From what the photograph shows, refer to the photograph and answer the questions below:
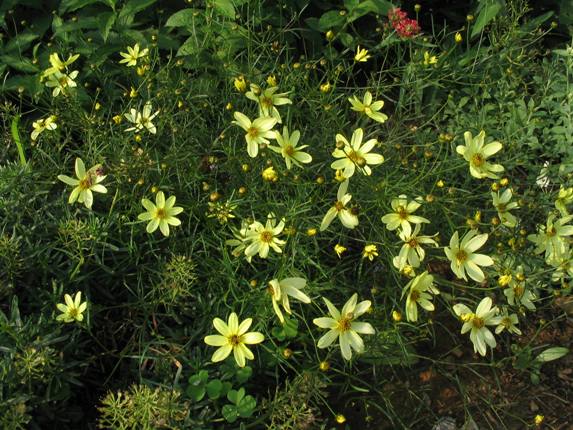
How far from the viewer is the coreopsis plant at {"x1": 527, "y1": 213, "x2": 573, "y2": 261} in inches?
84.4

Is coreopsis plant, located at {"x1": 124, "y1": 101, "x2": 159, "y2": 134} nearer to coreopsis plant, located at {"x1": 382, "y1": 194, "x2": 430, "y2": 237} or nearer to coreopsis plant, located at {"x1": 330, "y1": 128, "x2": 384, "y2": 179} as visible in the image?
coreopsis plant, located at {"x1": 330, "y1": 128, "x2": 384, "y2": 179}

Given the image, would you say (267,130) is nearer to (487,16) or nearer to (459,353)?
(459,353)

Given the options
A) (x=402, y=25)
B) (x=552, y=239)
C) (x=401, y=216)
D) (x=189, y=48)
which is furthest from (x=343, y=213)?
(x=189, y=48)

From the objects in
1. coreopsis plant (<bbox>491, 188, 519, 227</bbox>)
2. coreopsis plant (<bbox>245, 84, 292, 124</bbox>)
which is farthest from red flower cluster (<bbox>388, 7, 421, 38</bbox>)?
coreopsis plant (<bbox>491, 188, 519, 227</bbox>)

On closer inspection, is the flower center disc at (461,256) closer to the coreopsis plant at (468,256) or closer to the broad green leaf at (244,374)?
the coreopsis plant at (468,256)

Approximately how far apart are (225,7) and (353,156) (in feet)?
3.36

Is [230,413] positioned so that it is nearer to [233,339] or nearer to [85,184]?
[233,339]

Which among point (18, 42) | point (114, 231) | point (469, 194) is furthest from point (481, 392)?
point (18, 42)

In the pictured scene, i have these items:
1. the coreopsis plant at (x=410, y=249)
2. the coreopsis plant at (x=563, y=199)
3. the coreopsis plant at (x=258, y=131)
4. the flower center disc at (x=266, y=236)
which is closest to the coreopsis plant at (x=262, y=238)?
the flower center disc at (x=266, y=236)

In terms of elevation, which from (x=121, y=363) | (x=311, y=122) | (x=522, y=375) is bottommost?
(x=522, y=375)

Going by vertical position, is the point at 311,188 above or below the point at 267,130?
below

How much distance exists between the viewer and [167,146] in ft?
7.95

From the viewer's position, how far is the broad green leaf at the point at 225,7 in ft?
8.59

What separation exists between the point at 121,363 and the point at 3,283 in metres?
0.45
